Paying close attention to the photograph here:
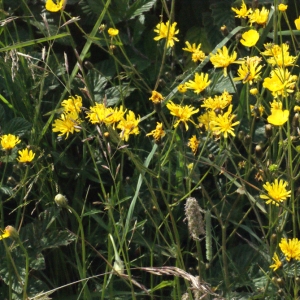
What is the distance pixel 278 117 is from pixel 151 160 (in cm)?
62

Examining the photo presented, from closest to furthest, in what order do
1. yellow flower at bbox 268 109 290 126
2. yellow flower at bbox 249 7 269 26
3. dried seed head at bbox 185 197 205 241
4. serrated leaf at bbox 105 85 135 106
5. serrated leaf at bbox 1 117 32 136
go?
dried seed head at bbox 185 197 205 241
yellow flower at bbox 268 109 290 126
yellow flower at bbox 249 7 269 26
serrated leaf at bbox 1 117 32 136
serrated leaf at bbox 105 85 135 106

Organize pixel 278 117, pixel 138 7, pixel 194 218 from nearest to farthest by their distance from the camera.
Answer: pixel 194 218 < pixel 278 117 < pixel 138 7

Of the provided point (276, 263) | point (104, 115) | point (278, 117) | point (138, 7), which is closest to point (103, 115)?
point (104, 115)

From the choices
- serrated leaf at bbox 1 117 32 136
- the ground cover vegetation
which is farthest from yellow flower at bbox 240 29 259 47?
serrated leaf at bbox 1 117 32 136

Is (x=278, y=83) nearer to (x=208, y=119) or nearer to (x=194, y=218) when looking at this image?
(x=208, y=119)

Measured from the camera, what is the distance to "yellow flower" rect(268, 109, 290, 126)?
1.41 metres

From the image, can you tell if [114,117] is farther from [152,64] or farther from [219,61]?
[152,64]

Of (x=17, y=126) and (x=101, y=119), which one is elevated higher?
(x=101, y=119)

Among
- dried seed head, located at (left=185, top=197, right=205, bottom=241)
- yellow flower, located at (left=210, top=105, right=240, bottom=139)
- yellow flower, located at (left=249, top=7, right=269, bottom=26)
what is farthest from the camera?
yellow flower, located at (left=249, top=7, right=269, bottom=26)

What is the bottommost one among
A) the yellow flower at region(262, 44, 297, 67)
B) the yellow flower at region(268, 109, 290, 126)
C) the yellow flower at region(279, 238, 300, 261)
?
the yellow flower at region(279, 238, 300, 261)

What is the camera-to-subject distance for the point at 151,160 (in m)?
1.99

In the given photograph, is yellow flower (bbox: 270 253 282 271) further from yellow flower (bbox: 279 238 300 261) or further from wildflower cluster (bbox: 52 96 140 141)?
wildflower cluster (bbox: 52 96 140 141)

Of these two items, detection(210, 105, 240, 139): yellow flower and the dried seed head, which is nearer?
the dried seed head

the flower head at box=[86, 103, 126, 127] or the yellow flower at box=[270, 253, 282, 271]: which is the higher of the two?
the flower head at box=[86, 103, 126, 127]
